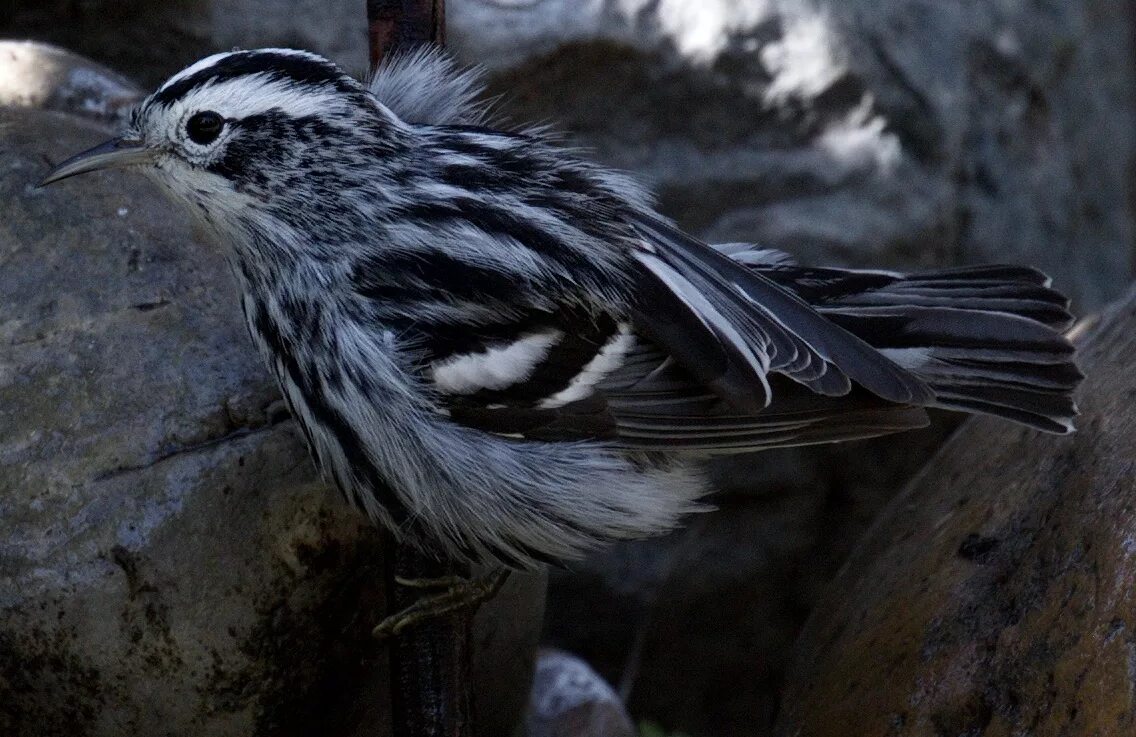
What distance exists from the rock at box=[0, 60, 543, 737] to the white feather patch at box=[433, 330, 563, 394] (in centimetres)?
44

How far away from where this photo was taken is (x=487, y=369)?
274 centimetres

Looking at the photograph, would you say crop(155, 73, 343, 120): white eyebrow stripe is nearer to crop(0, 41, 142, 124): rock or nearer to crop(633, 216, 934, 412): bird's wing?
crop(633, 216, 934, 412): bird's wing

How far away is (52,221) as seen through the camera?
3.04m

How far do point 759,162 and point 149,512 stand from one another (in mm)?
2715

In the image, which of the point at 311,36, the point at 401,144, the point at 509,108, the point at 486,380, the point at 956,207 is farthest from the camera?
the point at 956,207

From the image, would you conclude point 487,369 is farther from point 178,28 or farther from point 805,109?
point 805,109

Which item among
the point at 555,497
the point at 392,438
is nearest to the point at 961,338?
the point at 555,497

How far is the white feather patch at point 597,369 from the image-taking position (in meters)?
2.80

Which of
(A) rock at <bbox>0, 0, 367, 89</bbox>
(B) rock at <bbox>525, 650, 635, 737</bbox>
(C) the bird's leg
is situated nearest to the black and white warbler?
(C) the bird's leg

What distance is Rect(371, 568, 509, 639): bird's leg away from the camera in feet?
9.57

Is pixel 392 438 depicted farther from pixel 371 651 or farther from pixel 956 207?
pixel 956 207

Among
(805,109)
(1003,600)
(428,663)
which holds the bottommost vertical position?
(1003,600)

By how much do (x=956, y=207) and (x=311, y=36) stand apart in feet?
7.86

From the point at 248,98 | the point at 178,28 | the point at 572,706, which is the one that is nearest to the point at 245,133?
the point at 248,98
